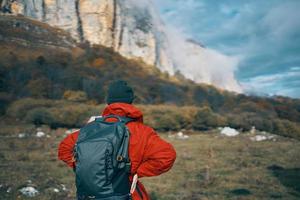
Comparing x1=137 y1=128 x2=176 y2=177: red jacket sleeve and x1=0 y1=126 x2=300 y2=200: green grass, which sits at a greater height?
x1=137 y1=128 x2=176 y2=177: red jacket sleeve

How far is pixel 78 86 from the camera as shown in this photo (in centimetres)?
4259

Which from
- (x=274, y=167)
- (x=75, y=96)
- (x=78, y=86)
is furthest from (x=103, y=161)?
(x=78, y=86)

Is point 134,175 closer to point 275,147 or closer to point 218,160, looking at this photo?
point 218,160

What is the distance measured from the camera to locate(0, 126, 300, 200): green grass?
8961 millimetres

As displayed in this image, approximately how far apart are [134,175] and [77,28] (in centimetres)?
7465

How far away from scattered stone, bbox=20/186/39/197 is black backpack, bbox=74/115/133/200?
18.1 feet

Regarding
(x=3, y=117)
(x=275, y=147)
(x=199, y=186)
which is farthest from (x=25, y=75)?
(x=199, y=186)

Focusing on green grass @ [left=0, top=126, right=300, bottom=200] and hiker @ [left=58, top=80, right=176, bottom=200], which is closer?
hiker @ [left=58, top=80, right=176, bottom=200]

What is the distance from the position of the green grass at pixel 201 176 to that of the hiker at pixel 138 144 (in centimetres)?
528

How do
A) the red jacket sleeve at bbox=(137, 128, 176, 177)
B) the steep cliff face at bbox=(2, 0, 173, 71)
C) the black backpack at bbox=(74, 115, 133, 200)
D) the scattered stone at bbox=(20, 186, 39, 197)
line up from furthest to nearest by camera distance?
the steep cliff face at bbox=(2, 0, 173, 71)
the scattered stone at bbox=(20, 186, 39, 197)
the red jacket sleeve at bbox=(137, 128, 176, 177)
the black backpack at bbox=(74, 115, 133, 200)

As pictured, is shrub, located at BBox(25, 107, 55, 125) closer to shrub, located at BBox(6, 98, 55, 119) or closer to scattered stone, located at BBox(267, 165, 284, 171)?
shrub, located at BBox(6, 98, 55, 119)

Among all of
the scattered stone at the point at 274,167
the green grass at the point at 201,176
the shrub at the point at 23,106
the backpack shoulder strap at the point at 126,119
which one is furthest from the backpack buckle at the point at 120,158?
the shrub at the point at 23,106

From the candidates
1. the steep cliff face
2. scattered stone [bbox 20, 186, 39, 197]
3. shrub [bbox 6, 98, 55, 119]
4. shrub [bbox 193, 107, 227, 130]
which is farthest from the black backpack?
the steep cliff face

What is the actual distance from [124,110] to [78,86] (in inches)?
1571
